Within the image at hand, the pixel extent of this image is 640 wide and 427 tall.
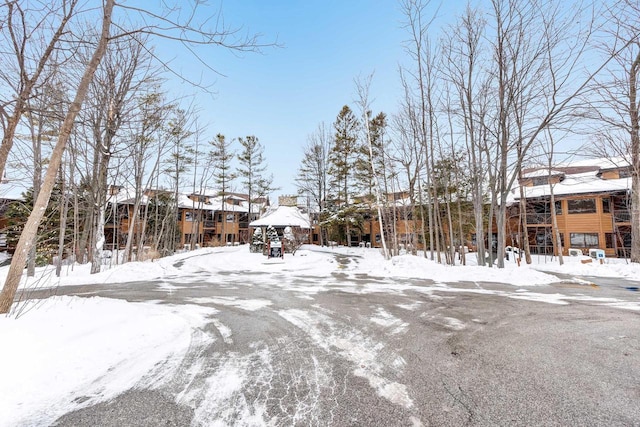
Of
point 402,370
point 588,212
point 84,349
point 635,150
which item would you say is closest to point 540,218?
point 588,212

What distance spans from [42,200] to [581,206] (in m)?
30.3

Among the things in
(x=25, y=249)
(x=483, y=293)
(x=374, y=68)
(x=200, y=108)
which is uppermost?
(x=374, y=68)

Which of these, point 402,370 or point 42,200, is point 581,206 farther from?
point 42,200

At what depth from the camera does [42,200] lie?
4133mm

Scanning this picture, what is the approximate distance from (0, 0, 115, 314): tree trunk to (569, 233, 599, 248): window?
29.9 metres

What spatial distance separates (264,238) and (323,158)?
535 inches

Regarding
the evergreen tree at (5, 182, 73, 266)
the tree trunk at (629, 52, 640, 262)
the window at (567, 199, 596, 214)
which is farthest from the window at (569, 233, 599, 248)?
the evergreen tree at (5, 182, 73, 266)

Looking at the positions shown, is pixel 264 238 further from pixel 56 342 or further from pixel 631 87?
pixel 631 87

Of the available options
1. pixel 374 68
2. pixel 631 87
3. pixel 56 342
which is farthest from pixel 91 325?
pixel 631 87

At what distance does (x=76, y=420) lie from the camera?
200 cm

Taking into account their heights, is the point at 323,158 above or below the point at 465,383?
above

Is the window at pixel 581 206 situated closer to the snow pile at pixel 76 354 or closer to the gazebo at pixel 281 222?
the gazebo at pixel 281 222

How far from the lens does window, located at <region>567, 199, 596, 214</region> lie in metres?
21.3

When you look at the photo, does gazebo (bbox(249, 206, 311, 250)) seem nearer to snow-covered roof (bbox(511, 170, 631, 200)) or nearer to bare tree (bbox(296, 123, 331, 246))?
bare tree (bbox(296, 123, 331, 246))
